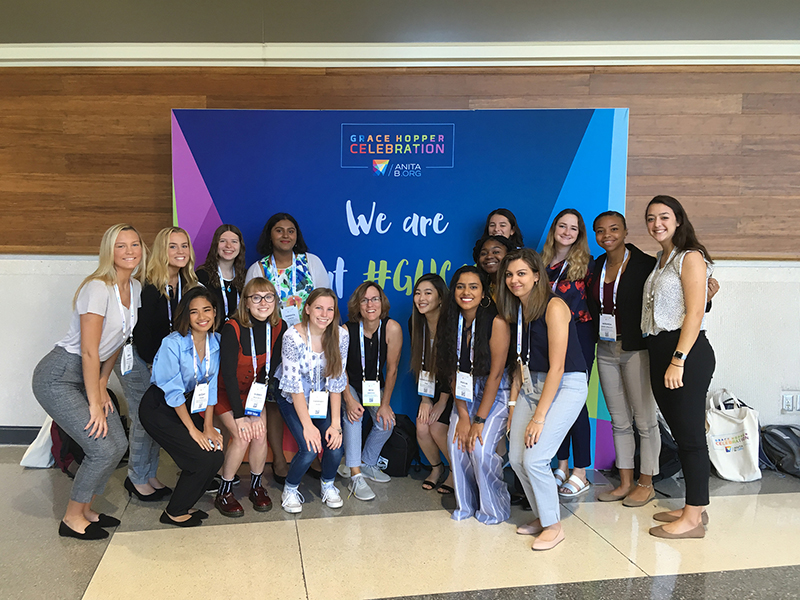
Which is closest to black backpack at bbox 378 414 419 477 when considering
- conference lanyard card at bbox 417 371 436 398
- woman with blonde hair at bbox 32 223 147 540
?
conference lanyard card at bbox 417 371 436 398

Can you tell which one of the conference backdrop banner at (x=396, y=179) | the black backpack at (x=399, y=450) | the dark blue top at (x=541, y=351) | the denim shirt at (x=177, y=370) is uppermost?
→ the conference backdrop banner at (x=396, y=179)

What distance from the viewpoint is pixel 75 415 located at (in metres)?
2.58

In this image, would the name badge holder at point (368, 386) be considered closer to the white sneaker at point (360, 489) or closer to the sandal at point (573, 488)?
the white sneaker at point (360, 489)

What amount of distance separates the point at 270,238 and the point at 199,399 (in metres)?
1.21

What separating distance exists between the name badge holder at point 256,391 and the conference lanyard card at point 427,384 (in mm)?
877

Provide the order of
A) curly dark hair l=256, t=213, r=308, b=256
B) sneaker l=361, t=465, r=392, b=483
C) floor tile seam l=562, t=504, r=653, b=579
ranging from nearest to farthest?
floor tile seam l=562, t=504, r=653, b=579 < sneaker l=361, t=465, r=392, b=483 < curly dark hair l=256, t=213, r=308, b=256

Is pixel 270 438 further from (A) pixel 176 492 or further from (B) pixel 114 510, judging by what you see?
(B) pixel 114 510

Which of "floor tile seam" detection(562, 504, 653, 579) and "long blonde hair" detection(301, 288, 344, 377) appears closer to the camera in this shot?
"floor tile seam" detection(562, 504, 653, 579)

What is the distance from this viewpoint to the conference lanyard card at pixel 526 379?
274 cm

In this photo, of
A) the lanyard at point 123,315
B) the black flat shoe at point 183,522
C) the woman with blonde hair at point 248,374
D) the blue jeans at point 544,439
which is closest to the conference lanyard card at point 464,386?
the blue jeans at point 544,439

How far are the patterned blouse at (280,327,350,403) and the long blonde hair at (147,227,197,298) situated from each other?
0.67m

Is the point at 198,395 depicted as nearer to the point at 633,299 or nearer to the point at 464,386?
the point at 464,386

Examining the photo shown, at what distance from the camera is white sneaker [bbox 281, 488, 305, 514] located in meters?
2.95

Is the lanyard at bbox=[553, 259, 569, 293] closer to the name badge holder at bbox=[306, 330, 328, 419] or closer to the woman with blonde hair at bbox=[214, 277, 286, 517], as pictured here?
the name badge holder at bbox=[306, 330, 328, 419]
